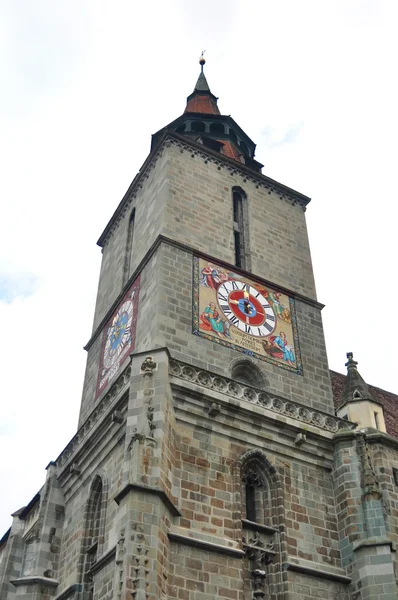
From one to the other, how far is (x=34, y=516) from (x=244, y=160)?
13.6 metres

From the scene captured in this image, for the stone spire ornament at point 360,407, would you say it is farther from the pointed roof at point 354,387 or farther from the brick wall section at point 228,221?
the brick wall section at point 228,221

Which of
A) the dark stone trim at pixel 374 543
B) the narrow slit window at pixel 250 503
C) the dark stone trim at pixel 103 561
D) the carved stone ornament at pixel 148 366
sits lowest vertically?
the dark stone trim at pixel 103 561

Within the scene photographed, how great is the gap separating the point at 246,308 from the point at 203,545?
23.3 feet

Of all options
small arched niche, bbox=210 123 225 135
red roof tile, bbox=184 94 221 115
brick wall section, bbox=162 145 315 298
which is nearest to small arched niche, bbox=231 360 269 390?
brick wall section, bbox=162 145 315 298

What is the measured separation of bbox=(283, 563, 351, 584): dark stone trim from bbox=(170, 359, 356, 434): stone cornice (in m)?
3.49

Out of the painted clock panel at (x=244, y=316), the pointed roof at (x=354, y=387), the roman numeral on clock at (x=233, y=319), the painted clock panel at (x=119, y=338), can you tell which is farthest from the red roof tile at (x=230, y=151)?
the pointed roof at (x=354, y=387)

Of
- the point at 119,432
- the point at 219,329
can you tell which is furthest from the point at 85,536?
the point at 219,329

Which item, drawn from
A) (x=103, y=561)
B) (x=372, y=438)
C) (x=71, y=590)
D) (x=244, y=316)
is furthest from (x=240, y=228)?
(x=71, y=590)

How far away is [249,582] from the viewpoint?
50.9 feet

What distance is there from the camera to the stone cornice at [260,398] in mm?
17453

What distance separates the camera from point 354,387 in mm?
20266

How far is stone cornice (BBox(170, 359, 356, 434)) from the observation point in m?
17.5

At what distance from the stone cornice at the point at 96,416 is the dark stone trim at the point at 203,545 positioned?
373 cm

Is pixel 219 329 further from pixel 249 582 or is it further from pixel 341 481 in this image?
pixel 249 582
